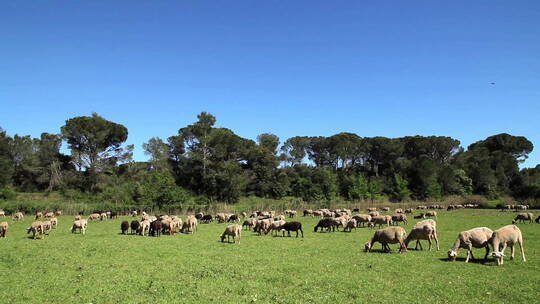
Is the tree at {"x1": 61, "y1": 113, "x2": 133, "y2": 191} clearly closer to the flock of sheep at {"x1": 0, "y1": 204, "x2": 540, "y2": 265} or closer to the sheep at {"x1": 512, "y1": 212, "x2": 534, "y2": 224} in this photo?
the flock of sheep at {"x1": 0, "y1": 204, "x2": 540, "y2": 265}

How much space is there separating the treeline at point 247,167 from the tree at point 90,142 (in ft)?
0.65

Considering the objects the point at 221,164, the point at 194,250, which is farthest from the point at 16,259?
the point at 221,164

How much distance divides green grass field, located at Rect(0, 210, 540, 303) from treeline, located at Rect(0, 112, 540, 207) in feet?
156

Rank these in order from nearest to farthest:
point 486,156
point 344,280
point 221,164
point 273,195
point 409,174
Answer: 1. point 344,280
2. point 221,164
3. point 273,195
4. point 409,174
5. point 486,156

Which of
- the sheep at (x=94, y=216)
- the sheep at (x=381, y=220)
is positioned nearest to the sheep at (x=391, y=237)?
the sheep at (x=381, y=220)

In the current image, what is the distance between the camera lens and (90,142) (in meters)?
79.9

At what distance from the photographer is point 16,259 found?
19.0 metres

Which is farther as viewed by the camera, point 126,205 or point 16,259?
point 126,205

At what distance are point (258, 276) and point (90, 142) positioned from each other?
75613 millimetres

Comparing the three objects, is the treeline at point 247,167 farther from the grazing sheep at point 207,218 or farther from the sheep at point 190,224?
the sheep at point 190,224

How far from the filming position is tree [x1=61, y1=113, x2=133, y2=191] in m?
78.5

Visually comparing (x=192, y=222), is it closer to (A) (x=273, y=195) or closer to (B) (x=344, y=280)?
(B) (x=344, y=280)

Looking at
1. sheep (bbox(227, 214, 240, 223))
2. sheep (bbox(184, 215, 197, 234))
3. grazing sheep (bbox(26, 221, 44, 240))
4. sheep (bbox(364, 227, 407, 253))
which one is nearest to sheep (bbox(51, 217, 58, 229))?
grazing sheep (bbox(26, 221, 44, 240))

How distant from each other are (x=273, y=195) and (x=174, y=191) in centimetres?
3395
